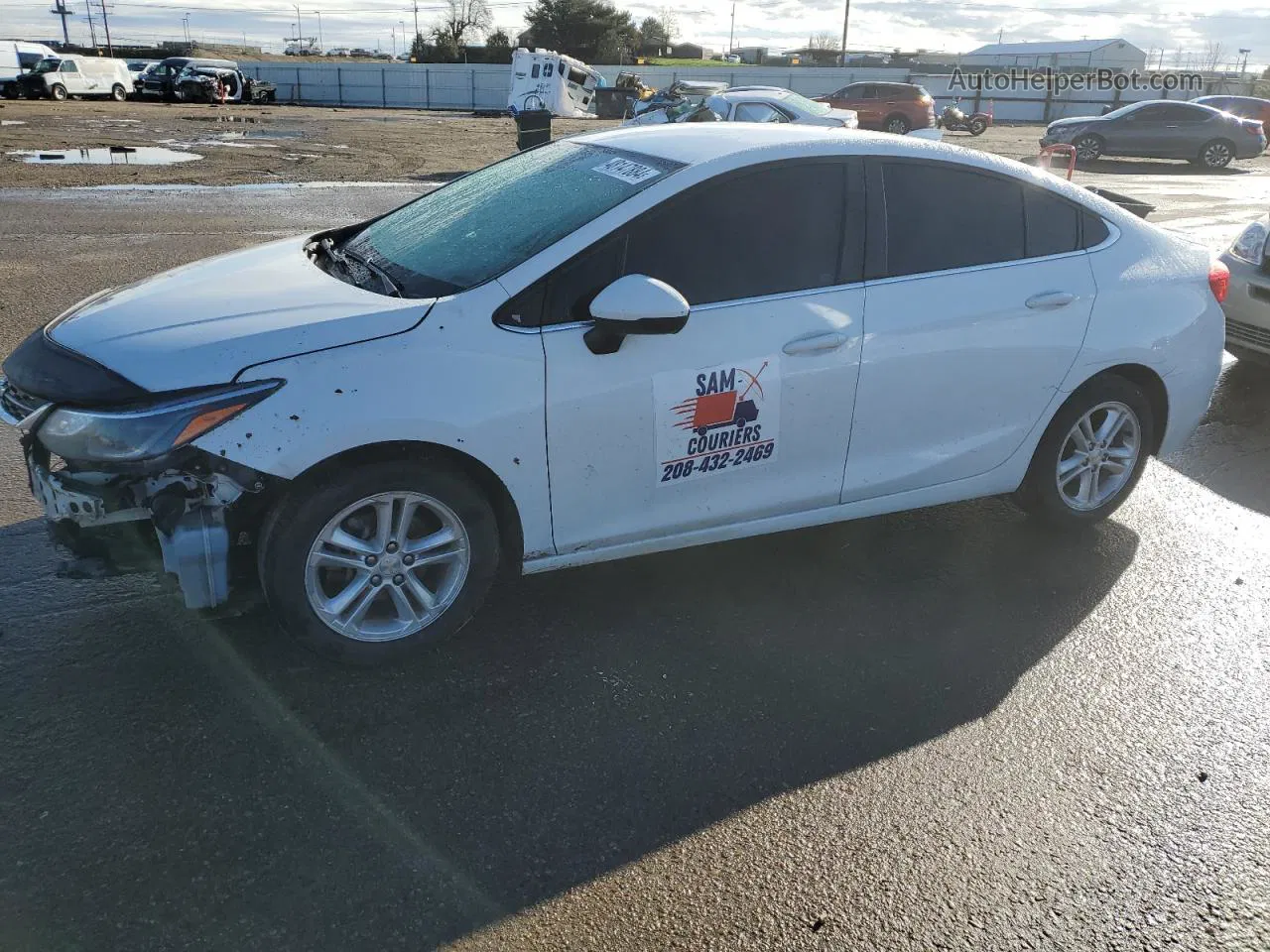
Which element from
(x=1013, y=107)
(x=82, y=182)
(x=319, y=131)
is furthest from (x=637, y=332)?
(x=1013, y=107)

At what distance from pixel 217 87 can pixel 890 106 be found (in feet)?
88.6

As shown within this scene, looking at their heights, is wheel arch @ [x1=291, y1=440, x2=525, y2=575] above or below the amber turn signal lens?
below

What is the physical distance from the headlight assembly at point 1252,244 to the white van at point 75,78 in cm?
4304

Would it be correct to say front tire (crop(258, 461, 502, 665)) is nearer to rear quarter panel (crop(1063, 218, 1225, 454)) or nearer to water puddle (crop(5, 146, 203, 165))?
rear quarter panel (crop(1063, 218, 1225, 454))

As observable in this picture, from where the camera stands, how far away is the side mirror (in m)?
3.37

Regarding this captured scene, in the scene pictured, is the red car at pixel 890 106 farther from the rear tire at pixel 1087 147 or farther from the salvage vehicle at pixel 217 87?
the salvage vehicle at pixel 217 87

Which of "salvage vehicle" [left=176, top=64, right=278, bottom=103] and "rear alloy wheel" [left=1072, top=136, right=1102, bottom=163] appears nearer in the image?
"rear alloy wheel" [left=1072, top=136, right=1102, bottom=163]

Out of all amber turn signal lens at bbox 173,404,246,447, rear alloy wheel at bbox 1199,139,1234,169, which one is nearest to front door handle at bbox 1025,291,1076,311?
amber turn signal lens at bbox 173,404,246,447

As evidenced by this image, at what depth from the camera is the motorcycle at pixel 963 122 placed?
36.2 m

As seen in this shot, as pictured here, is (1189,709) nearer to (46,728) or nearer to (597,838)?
(597,838)

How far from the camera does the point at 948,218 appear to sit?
4176 mm

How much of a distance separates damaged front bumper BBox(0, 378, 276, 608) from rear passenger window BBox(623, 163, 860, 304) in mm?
1473

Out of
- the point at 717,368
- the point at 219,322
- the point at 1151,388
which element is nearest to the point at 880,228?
the point at 717,368

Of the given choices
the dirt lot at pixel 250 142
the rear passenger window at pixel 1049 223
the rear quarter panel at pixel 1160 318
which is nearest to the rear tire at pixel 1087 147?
the dirt lot at pixel 250 142
